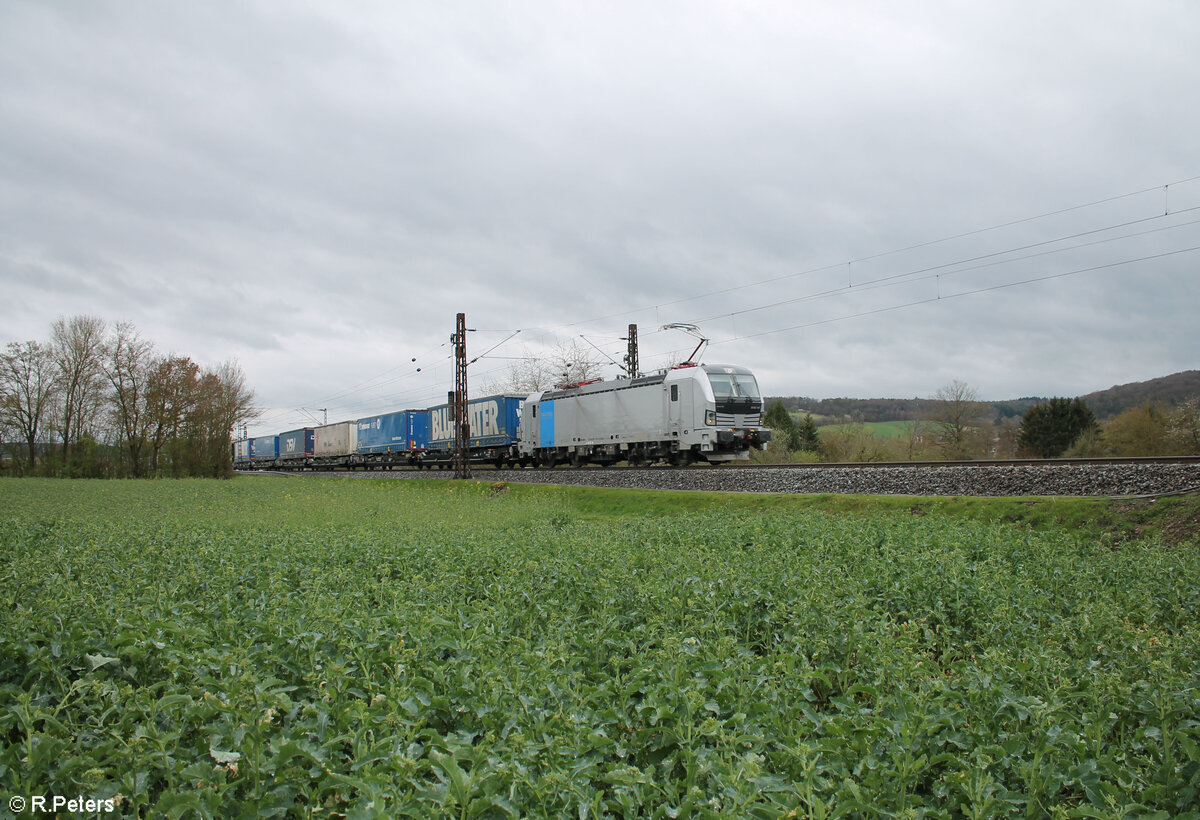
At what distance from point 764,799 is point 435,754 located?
1616mm

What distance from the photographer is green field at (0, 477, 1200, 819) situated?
302cm

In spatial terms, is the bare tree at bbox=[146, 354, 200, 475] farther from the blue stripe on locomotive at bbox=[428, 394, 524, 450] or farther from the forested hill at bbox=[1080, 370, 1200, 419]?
the forested hill at bbox=[1080, 370, 1200, 419]

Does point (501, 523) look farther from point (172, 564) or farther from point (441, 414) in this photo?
point (441, 414)

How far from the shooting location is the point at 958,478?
1612cm

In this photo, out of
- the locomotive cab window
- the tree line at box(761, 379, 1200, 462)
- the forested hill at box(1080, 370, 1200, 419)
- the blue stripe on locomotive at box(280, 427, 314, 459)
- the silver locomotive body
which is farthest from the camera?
the blue stripe on locomotive at box(280, 427, 314, 459)

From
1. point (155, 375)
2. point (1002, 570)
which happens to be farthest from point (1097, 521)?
point (155, 375)

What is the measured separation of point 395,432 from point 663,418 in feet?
100

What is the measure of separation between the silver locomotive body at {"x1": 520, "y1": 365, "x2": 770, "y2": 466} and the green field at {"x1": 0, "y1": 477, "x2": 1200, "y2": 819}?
16.1 meters

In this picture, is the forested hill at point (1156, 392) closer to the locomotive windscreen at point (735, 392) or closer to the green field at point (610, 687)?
the locomotive windscreen at point (735, 392)

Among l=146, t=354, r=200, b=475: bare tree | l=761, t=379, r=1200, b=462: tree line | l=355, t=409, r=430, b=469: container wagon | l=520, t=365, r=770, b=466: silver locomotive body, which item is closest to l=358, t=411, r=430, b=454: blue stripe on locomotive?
l=355, t=409, r=430, b=469: container wagon

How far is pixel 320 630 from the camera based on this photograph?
4.80 metres

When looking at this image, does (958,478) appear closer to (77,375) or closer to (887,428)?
(887,428)

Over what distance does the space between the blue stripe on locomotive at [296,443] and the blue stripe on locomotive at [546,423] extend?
143 feet
